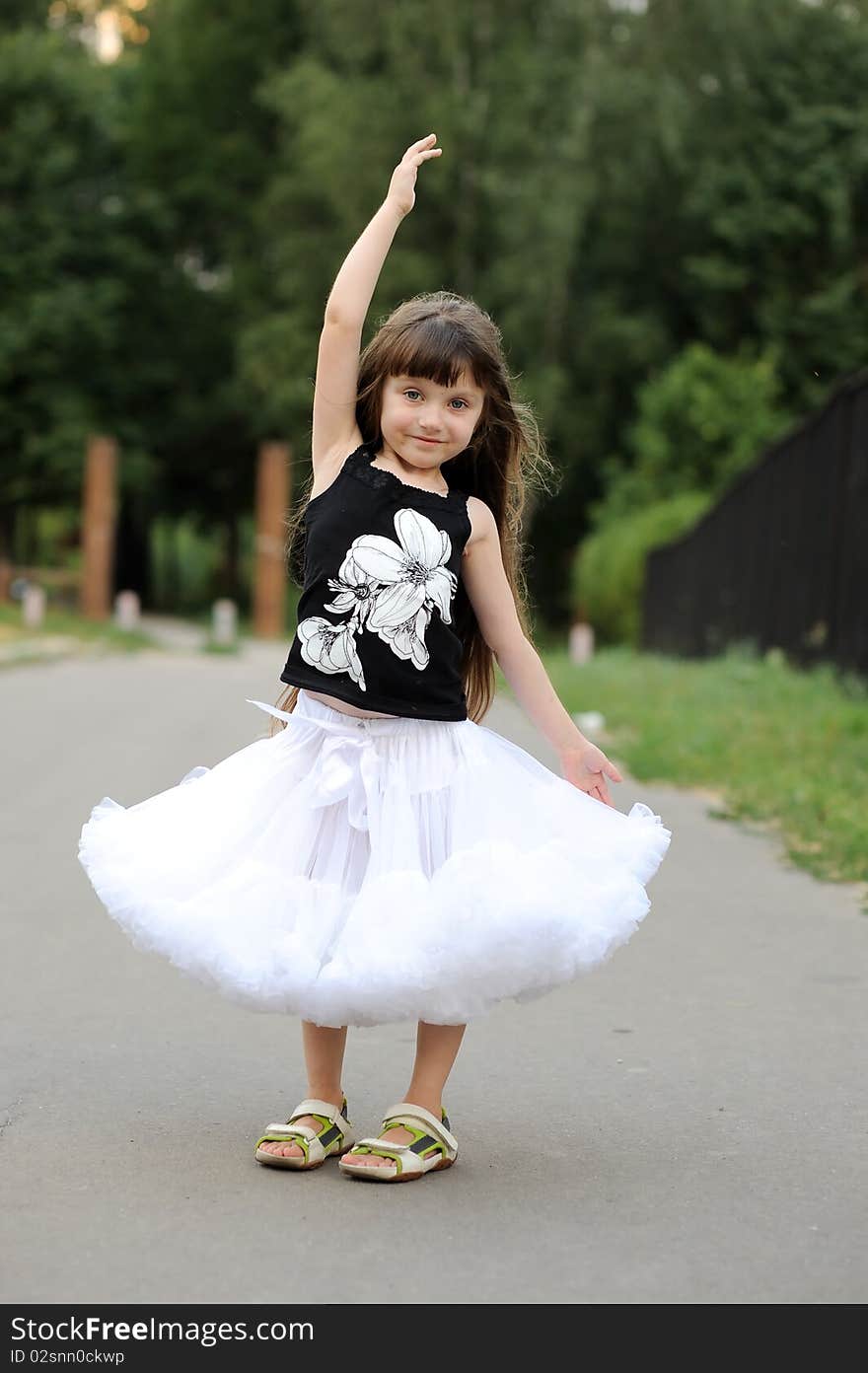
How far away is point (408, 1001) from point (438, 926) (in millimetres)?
152

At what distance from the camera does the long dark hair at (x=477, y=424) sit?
416cm

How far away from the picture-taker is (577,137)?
3859cm

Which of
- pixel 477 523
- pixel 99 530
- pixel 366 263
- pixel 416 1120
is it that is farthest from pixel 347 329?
pixel 99 530

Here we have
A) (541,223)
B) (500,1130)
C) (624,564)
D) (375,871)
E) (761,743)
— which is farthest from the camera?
(541,223)

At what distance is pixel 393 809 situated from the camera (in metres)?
4.00

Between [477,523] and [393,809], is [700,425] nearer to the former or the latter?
[477,523]

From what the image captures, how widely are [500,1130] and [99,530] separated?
105 ft

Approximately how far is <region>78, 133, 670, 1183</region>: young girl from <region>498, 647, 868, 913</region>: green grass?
3.28 m

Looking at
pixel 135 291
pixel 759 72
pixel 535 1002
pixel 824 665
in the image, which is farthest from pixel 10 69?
pixel 535 1002

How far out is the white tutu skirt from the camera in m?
3.76


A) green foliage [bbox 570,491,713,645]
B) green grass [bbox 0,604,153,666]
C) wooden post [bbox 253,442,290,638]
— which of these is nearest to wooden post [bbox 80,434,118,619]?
green grass [bbox 0,604,153,666]

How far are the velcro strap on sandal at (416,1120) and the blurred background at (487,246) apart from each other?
2830 cm

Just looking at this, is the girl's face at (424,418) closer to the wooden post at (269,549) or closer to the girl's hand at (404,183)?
the girl's hand at (404,183)
